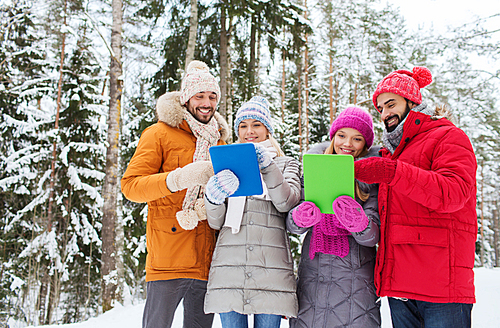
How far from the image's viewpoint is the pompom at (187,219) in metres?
2.26

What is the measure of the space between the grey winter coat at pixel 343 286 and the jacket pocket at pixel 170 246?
0.77 metres

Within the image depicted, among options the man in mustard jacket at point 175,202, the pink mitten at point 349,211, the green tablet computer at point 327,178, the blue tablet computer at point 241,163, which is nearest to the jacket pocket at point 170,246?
the man in mustard jacket at point 175,202

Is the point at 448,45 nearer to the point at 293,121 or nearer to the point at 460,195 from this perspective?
the point at 293,121

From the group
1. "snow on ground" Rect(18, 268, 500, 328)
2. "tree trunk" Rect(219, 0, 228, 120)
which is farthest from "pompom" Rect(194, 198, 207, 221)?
"tree trunk" Rect(219, 0, 228, 120)

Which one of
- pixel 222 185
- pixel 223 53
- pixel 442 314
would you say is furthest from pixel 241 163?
pixel 223 53

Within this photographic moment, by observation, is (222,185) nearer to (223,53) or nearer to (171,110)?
(171,110)

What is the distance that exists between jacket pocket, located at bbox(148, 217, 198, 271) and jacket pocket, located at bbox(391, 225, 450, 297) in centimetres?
140

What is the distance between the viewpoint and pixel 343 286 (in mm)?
2111

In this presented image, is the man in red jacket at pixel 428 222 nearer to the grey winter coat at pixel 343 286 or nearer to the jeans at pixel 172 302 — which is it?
the grey winter coat at pixel 343 286

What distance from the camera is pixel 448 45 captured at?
27.4 feet

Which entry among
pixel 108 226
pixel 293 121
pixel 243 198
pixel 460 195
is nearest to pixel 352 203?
pixel 460 195

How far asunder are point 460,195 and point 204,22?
8.26 m

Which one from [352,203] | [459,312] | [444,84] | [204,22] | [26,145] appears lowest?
[459,312]

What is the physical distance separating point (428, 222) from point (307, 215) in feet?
2.38
